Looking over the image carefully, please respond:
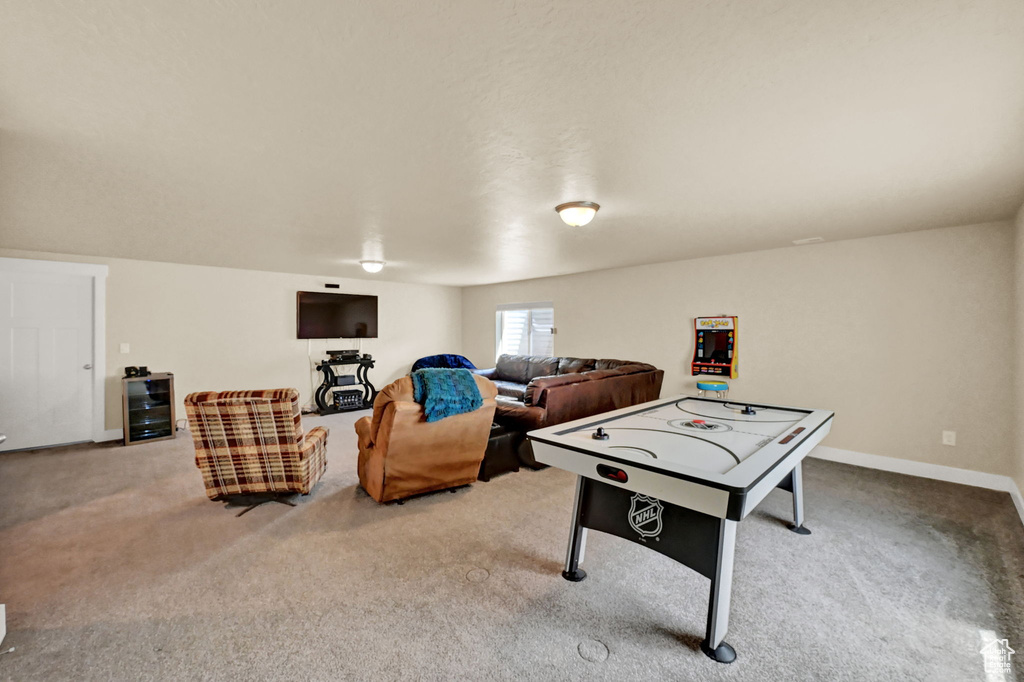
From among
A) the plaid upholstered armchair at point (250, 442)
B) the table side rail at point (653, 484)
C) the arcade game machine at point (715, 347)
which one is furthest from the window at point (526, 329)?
the table side rail at point (653, 484)

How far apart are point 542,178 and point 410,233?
5.83ft

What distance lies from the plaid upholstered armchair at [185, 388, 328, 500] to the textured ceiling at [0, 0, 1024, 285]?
139 centimetres

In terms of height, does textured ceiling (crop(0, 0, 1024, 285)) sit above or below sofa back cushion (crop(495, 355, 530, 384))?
above

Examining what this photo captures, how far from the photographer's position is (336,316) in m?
6.96

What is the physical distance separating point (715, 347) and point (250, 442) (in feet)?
16.1

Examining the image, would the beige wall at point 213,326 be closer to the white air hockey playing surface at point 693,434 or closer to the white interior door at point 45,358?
the white interior door at point 45,358

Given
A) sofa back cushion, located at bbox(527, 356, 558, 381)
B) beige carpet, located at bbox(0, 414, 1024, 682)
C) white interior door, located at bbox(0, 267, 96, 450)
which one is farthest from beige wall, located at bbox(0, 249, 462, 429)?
sofa back cushion, located at bbox(527, 356, 558, 381)

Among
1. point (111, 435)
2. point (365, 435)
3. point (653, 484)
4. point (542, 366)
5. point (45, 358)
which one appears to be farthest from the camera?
point (542, 366)

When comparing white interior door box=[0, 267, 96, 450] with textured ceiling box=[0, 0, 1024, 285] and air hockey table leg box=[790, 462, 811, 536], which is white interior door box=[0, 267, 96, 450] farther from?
air hockey table leg box=[790, 462, 811, 536]

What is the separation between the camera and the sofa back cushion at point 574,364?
6.04 meters

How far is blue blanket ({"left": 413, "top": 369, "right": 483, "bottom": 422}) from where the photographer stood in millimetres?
2984

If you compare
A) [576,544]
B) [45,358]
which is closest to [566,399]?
[576,544]

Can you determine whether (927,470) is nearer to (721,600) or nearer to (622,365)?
(622,365)

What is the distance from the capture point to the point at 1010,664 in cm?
165
